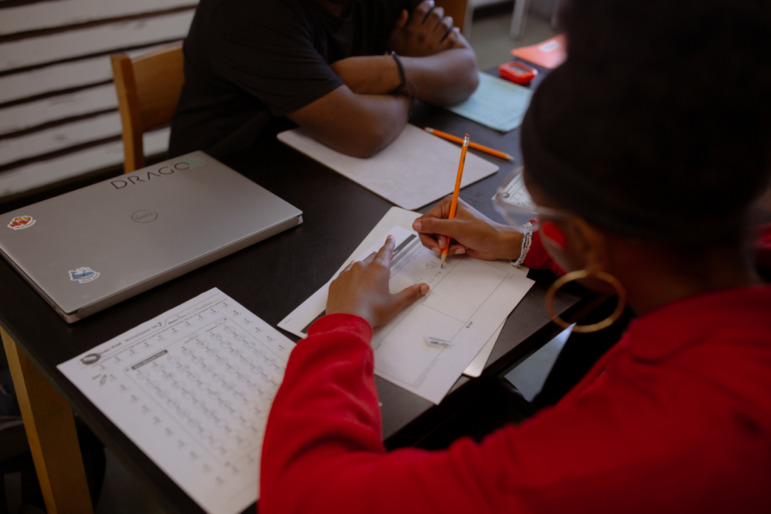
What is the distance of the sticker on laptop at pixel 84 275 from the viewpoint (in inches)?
32.5

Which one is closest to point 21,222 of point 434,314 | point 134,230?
point 134,230

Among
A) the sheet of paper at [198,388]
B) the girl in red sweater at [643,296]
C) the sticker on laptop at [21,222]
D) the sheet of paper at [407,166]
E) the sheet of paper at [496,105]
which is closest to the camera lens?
the girl in red sweater at [643,296]

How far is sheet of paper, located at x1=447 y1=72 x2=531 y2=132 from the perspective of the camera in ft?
4.66

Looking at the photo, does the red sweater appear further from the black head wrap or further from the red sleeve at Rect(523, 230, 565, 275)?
the red sleeve at Rect(523, 230, 565, 275)

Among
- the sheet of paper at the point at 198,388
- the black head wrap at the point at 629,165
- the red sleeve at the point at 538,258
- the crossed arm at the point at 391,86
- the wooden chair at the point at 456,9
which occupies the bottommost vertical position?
the sheet of paper at the point at 198,388

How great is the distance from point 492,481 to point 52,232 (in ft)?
2.50

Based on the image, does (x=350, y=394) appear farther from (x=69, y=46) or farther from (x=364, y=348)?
(x=69, y=46)

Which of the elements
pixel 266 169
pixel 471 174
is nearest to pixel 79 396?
pixel 266 169

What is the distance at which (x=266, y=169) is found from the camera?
1186 millimetres

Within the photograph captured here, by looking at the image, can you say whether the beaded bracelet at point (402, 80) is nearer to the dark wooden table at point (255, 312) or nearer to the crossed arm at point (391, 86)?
the crossed arm at point (391, 86)

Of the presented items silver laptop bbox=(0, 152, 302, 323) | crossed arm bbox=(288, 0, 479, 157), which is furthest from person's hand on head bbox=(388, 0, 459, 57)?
silver laptop bbox=(0, 152, 302, 323)

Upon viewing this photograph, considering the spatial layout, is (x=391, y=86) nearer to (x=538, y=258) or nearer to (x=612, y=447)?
(x=538, y=258)

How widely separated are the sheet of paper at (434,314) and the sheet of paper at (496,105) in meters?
0.52

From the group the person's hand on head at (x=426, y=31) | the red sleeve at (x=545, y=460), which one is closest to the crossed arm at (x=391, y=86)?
the person's hand on head at (x=426, y=31)
